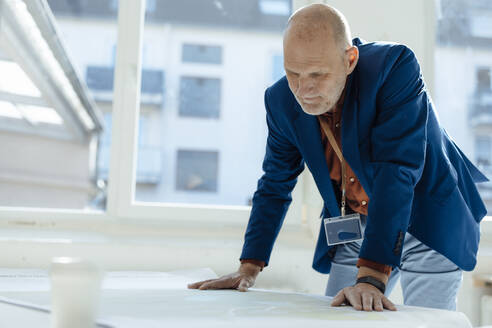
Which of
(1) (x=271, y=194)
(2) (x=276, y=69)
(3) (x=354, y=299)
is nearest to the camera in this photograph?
(3) (x=354, y=299)

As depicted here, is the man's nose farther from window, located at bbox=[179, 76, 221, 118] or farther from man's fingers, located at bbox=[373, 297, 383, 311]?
window, located at bbox=[179, 76, 221, 118]

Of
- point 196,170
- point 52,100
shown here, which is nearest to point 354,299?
point 196,170

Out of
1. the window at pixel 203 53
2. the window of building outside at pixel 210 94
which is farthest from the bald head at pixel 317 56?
the window at pixel 203 53

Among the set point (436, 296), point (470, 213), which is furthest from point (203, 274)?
point (470, 213)

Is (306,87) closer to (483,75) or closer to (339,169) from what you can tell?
(339,169)

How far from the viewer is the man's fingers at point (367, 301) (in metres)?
1.01

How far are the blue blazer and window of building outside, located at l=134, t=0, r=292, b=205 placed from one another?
3.11 ft

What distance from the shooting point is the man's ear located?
1.23 metres

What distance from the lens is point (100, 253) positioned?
2.01 meters

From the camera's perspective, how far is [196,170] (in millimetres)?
3412

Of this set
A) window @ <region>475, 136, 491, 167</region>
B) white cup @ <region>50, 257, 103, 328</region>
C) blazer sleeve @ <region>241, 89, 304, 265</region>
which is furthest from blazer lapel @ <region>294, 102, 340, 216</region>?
window @ <region>475, 136, 491, 167</region>

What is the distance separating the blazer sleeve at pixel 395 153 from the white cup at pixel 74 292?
706 mm

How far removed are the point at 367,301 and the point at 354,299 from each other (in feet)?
0.10

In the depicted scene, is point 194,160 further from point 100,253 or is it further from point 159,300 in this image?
point 159,300
